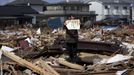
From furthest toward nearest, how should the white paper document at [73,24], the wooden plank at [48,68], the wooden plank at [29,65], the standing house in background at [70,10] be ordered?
the standing house in background at [70,10]
the white paper document at [73,24]
the wooden plank at [29,65]
the wooden plank at [48,68]

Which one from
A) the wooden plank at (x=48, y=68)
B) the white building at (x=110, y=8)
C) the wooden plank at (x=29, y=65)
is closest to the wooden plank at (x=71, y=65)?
the wooden plank at (x=48, y=68)

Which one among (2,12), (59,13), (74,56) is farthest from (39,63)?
(59,13)

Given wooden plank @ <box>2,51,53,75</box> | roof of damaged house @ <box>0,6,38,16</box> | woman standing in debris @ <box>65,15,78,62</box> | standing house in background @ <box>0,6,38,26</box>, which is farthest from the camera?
roof of damaged house @ <box>0,6,38,16</box>

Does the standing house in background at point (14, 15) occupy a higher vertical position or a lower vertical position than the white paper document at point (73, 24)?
lower

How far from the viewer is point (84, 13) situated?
64.5 m

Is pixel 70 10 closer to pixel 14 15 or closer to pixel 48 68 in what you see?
pixel 14 15

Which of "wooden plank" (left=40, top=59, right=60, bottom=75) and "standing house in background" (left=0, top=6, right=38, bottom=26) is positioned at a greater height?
"wooden plank" (left=40, top=59, right=60, bottom=75)

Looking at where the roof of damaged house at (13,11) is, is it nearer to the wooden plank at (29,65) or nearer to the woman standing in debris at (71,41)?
the woman standing in debris at (71,41)

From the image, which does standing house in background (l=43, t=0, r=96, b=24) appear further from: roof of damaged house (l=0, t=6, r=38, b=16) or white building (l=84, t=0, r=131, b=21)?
white building (l=84, t=0, r=131, b=21)

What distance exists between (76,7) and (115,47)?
50897mm

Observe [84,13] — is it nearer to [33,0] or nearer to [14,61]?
[33,0]

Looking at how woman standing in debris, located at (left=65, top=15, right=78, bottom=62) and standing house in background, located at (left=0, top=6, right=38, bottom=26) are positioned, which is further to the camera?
standing house in background, located at (left=0, top=6, right=38, bottom=26)

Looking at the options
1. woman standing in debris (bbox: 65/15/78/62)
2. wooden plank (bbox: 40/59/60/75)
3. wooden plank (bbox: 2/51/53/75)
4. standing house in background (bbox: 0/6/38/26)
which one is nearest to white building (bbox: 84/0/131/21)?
standing house in background (bbox: 0/6/38/26)

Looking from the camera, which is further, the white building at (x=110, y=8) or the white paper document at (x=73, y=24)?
the white building at (x=110, y=8)
